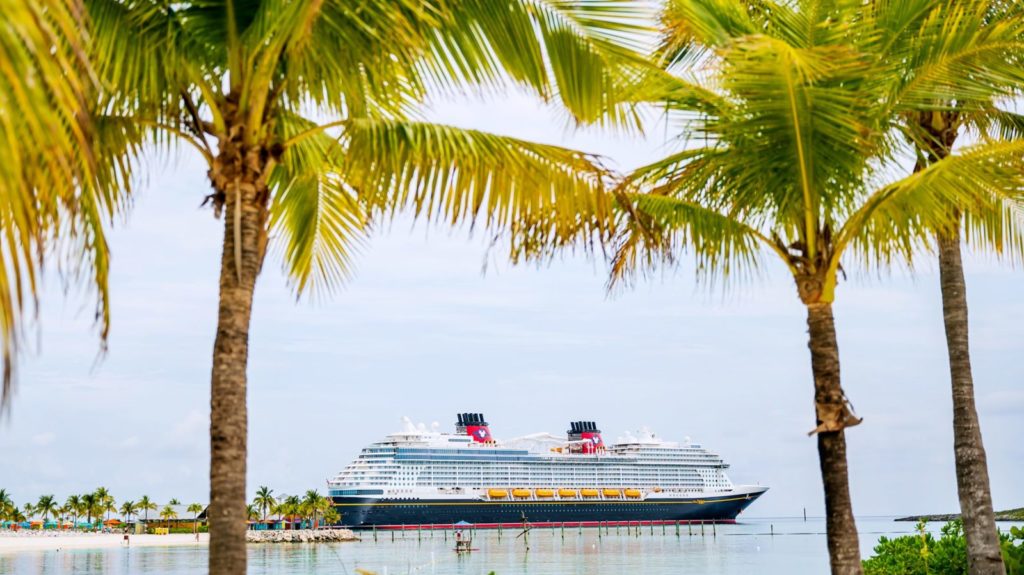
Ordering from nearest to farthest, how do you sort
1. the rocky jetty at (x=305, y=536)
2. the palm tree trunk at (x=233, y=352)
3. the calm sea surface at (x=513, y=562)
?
the palm tree trunk at (x=233, y=352) < the calm sea surface at (x=513, y=562) < the rocky jetty at (x=305, y=536)

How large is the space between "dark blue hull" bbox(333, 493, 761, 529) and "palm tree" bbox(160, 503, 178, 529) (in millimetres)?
25122

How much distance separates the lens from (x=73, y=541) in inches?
3278

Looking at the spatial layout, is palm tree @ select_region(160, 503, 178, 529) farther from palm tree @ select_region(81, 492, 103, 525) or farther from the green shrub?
the green shrub

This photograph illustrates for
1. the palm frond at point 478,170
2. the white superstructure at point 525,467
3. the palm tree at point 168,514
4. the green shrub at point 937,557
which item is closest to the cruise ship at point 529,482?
the white superstructure at point 525,467

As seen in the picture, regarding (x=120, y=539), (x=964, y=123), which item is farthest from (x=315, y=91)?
(x=120, y=539)

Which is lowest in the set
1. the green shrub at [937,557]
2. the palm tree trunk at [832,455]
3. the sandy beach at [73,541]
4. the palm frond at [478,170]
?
the sandy beach at [73,541]

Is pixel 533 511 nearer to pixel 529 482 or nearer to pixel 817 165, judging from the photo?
pixel 529 482

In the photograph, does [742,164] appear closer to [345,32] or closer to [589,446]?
[345,32]

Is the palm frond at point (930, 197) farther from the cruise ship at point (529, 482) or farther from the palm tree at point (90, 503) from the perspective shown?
the palm tree at point (90, 503)

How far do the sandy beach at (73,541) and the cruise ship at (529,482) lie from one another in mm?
14147

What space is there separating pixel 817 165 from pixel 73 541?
3482 inches

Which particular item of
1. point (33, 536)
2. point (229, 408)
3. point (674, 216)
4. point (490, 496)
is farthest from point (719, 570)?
point (33, 536)

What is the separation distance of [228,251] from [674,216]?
3.51 meters

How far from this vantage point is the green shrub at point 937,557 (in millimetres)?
10234
